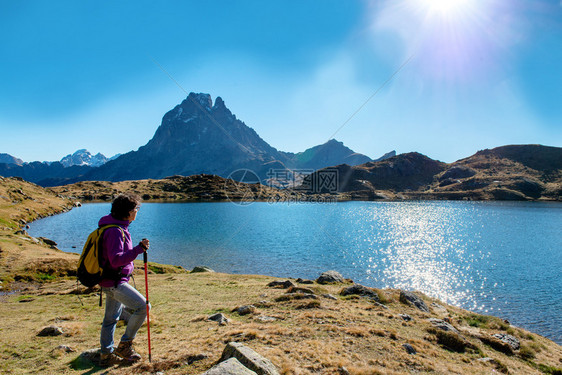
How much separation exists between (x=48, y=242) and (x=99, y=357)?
51006mm

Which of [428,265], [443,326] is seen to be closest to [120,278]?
[443,326]

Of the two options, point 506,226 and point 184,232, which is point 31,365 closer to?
point 184,232

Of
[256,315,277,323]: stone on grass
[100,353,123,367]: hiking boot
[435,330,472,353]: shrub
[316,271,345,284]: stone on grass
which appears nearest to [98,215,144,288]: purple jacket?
[100,353,123,367]: hiking boot

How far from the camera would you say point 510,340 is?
1664 cm

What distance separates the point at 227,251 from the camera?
5303cm

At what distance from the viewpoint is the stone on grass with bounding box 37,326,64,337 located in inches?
464

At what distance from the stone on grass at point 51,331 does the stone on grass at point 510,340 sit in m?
23.2

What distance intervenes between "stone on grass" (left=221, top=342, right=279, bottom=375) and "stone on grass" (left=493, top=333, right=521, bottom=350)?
1556cm

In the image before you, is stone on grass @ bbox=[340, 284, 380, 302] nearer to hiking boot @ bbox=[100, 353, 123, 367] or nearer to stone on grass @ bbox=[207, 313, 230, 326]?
Answer: stone on grass @ bbox=[207, 313, 230, 326]

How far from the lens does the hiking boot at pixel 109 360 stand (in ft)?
27.6

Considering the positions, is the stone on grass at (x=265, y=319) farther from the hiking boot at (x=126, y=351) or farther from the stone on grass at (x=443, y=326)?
the stone on grass at (x=443, y=326)

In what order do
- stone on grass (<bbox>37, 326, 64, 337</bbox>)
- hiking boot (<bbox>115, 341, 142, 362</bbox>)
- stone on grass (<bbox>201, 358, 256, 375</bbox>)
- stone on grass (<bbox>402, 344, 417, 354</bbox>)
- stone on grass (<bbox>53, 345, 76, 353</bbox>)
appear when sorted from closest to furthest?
stone on grass (<bbox>201, 358, 256, 375</bbox>) → hiking boot (<bbox>115, 341, 142, 362</bbox>) → stone on grass (<bbox>53, 345, 76, 353</bbox>) → stone on grass (<bbox>37, 326, 64, 337</bbox>) → stone on grass (<bbox>402, 344, 417, 354</bbox>)

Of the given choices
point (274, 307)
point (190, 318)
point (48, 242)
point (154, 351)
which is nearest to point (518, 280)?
point (274, 307)

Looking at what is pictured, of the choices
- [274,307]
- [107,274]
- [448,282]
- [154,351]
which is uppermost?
[107,274]
